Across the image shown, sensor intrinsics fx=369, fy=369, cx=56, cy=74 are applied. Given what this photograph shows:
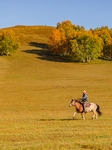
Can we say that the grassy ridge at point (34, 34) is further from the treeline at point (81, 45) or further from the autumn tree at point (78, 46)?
the autumn tree at point (78, 46)

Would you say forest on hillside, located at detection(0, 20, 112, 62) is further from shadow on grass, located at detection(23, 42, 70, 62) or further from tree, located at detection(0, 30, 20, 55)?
shadow on grass, located at detection(23, 42, 70, 62)

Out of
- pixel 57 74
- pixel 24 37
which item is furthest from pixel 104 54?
pixel 24 37

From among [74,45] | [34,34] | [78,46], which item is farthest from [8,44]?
[34,34]

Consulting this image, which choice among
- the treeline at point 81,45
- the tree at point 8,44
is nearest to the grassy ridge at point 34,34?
the treeline at point 81,45

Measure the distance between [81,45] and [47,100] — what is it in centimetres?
6335

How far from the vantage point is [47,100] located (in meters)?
46.1

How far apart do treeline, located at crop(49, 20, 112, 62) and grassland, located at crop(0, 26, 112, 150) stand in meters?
3.65

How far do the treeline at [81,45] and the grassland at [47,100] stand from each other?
3649 millimetres

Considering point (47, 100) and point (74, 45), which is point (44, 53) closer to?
point (74, 45)

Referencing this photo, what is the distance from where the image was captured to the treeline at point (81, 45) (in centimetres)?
10669

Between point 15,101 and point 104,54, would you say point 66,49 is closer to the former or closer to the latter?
point 104,54

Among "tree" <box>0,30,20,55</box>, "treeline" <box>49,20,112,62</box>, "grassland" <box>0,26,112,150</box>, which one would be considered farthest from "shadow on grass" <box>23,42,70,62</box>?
"tree" <box>0,30,20,55</box>

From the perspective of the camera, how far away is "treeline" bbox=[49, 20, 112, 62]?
10669 centimetres

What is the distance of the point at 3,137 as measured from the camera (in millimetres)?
16000
